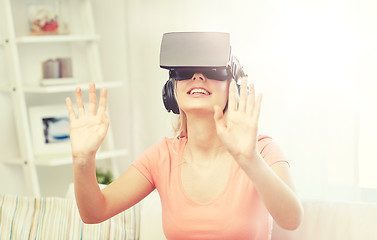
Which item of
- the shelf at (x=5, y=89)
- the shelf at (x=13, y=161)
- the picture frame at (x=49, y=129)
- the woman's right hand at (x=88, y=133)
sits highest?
the woman's right hand at (x=88, y=133)

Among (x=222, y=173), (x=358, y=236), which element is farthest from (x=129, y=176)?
(x=358, y=236)

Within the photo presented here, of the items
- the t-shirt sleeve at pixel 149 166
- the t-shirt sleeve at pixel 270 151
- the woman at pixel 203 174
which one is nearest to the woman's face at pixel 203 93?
the woman at pixel 203 174

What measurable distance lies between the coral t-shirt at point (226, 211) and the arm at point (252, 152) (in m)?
0.18

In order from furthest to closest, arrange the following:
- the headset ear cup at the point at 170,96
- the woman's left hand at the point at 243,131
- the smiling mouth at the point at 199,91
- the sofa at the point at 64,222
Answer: the sofa at the point at 64,222
the headset ear cup at the point at 170,96
the smiling mouth at the point at 199,91
the woman's left hand at the point at 243,131

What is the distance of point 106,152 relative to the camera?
3264 mm

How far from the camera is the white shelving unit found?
3.05m

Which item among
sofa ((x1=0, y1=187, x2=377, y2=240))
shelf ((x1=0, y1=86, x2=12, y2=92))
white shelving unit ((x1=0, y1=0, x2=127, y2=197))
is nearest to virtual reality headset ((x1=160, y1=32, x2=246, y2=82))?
sofa ((x1=0, y1=187, x2=377, y2=240))

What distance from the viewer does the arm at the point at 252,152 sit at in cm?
133

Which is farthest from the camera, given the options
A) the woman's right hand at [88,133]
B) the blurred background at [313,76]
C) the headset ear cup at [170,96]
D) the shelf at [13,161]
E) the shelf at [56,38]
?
the shelf at [13,161]

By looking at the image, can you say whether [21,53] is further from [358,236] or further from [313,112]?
[358,236]

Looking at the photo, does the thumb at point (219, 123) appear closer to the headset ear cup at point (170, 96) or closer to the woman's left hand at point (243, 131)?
the woman's left hand at point (243, 131)

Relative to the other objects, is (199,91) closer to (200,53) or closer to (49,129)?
(200,53)

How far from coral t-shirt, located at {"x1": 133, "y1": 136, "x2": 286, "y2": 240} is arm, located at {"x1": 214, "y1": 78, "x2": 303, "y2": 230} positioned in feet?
0.59

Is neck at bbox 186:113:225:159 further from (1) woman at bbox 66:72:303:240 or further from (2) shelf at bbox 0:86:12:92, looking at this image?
(2) shelf at bbox 0:86:12:92
